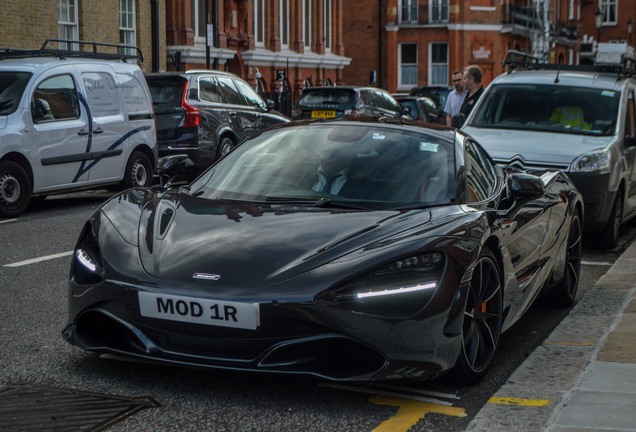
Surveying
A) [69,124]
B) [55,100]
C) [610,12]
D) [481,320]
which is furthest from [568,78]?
[610,12]

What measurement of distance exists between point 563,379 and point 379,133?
1.79 metres

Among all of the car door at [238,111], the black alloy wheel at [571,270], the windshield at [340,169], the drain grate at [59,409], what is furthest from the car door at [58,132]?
the drain grate at [59,409]

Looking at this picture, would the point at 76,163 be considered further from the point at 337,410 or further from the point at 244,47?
the point at 244,47

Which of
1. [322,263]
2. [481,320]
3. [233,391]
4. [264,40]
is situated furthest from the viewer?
[264,40]

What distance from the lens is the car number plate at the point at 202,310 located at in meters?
4.30

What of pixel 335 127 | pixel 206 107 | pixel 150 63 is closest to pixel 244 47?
pixel 150 63

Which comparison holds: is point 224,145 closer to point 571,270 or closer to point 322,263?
point 571,270

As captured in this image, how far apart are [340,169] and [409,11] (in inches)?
2230

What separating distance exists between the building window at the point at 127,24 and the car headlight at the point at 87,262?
25806 millimetres

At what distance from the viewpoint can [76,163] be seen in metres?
13.1

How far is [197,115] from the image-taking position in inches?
659

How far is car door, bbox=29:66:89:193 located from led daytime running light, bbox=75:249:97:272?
7.87 m

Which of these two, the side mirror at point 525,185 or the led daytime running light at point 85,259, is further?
the side mirror at point 525,185

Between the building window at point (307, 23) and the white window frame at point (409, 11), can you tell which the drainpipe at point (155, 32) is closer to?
the building window at point (307, 23)
